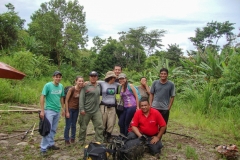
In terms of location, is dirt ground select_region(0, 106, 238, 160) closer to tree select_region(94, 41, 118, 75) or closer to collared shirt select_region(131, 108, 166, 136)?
collared shirt select_region(131, 108, 166, 136)

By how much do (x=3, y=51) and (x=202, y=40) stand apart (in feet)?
84.2

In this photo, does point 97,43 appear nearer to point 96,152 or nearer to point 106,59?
point 106,59

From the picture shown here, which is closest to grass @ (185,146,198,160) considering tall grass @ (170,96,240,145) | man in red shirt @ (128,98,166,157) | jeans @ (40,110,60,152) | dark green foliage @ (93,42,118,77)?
man in red shirt @ (128,98,166,157)

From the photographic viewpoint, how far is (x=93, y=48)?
133 ft

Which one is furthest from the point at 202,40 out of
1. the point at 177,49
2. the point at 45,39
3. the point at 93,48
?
the point at 45,39

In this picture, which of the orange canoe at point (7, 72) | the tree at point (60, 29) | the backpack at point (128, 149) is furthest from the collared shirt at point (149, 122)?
the tree at point (60, 29)

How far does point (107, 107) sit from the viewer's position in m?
4.89

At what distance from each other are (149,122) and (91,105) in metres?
1.17

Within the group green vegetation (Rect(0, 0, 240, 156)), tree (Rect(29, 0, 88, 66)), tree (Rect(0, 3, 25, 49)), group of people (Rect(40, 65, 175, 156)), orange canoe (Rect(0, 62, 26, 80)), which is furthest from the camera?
tree (Rect(29, 0, 88, 66))

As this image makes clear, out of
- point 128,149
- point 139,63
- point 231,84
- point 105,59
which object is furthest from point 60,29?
point 128,149

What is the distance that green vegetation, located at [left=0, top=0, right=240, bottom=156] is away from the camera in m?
7.46

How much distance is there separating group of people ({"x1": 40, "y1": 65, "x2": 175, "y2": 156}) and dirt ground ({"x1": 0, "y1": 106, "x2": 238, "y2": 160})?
0.25 m

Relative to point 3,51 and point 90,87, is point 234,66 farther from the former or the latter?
point 3,51

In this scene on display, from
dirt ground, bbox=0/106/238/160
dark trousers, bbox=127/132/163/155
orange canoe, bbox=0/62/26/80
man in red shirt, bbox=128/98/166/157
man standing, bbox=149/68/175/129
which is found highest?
orange canoe, bbox=0/62/26/80
